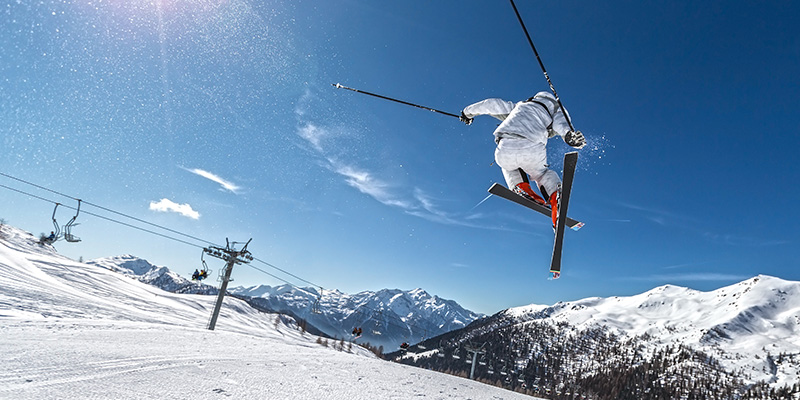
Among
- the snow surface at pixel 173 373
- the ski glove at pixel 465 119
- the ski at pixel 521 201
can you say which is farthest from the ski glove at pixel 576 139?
the snow surface at pixel 173 373

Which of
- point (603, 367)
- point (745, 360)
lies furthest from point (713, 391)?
point (745, 360)

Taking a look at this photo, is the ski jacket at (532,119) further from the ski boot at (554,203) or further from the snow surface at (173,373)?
the snow surface at (173,373)

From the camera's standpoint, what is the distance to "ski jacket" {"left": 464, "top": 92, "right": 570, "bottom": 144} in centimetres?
549

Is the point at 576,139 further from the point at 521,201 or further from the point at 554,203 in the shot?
the point at 521,201

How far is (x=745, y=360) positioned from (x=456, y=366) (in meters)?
159

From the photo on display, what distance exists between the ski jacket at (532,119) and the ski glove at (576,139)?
9 centimetres

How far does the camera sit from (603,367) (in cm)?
17412

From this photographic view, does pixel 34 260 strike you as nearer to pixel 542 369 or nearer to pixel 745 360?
pixel 542 369

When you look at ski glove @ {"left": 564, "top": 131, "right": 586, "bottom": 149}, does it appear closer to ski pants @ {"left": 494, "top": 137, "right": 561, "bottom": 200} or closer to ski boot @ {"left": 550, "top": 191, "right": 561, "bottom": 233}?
ski pants @ {"left": 494, "top": 137, "right": 561, "bottom": 200}

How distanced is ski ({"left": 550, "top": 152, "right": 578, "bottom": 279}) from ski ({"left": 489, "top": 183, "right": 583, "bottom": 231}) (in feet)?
2.06

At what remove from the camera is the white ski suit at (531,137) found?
18.0 feet

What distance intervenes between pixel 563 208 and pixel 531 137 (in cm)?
118

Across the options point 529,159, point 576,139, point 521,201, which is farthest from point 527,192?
point 576,139

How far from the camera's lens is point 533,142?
5.50 meters
